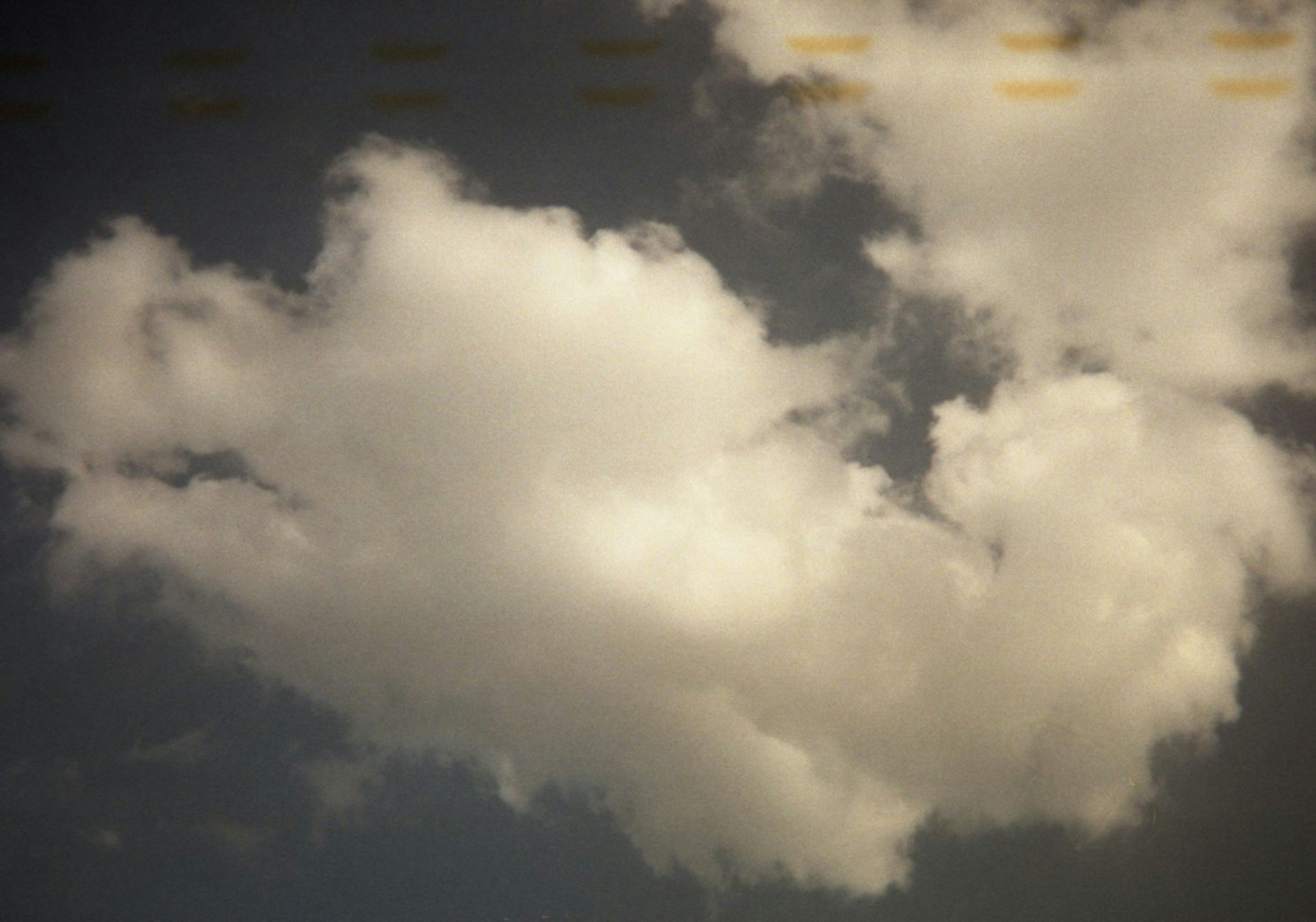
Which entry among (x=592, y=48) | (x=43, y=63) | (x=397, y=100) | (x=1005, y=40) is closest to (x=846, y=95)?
(x=1005, y=40)

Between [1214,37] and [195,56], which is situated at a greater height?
[1214,37]

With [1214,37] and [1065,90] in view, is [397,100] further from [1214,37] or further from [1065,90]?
[1214,37]

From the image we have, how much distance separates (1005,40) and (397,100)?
11830mm

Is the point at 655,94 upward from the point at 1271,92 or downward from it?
downward

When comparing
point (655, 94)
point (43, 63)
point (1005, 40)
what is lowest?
point (43, 63)

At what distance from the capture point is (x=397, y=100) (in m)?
22.8

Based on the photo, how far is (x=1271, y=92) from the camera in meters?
23.4

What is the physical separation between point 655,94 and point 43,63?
476 inches

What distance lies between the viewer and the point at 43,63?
23.3 meters

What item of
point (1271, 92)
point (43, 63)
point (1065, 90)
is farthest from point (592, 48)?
point (1271, 92)

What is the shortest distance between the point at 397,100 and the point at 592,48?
3.97 m

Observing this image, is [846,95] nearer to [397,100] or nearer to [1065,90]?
[1065,90]

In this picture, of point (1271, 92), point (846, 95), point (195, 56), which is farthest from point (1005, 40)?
point (195, 56)

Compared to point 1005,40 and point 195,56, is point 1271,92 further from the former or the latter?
point 195,56
